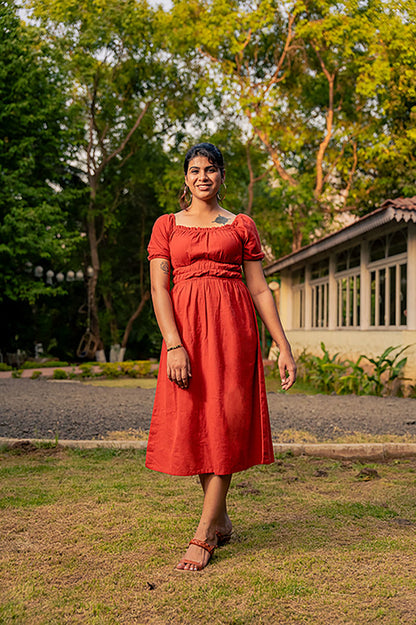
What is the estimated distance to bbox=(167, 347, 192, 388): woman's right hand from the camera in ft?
9.57

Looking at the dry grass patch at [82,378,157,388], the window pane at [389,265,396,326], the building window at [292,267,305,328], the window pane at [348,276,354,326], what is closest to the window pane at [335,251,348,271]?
the window pane at [348,276,354,326]

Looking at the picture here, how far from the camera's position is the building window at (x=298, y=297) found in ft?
63.0

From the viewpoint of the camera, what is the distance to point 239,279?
10.4 feet

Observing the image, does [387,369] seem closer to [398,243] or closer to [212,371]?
[398,243]

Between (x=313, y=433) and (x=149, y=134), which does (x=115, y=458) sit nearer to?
(x=313, y=433)

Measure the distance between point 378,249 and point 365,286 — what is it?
0.86 metres

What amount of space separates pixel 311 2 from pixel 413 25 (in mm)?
3734

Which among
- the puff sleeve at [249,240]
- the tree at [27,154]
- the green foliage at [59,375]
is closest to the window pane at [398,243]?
the green foliage at [59,375]

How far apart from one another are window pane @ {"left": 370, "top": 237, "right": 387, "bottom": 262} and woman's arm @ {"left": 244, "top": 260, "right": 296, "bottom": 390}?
9239mm

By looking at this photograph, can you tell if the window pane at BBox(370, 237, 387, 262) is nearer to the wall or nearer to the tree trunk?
the wall

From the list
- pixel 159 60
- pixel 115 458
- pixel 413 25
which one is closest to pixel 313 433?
pixel 115 458

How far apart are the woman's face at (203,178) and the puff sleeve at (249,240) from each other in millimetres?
216

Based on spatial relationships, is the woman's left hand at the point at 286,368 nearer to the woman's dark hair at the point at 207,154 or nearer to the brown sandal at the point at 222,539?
the brown sandal at the point at 222,539

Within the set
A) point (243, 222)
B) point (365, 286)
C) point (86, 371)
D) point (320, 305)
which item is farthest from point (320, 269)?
point (243, 222)
